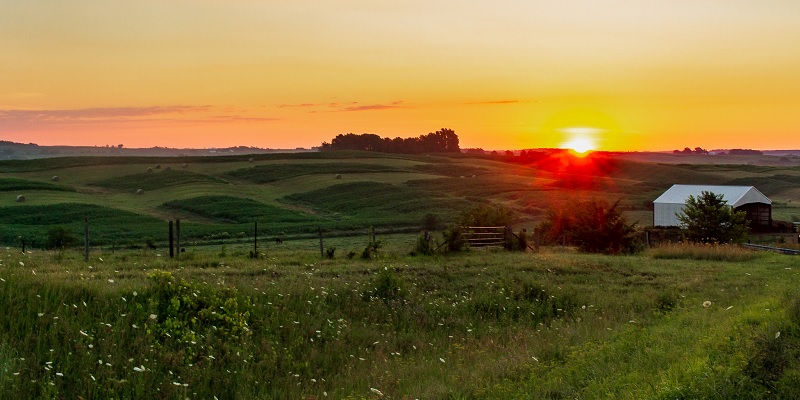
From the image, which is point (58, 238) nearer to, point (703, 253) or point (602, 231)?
point (602, 231)

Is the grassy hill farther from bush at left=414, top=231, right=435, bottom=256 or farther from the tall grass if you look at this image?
the tall grass

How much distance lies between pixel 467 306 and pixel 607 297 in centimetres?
413

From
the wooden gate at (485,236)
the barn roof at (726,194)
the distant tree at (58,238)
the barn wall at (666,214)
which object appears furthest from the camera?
the barn wall at (666,214)

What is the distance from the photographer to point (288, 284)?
1883 cm

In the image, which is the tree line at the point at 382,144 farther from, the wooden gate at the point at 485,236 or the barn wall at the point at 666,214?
the wooden gate at the point at 485,236

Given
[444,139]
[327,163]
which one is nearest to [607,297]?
[327,163]

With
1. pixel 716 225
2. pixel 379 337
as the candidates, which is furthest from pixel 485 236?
pixel 379 337

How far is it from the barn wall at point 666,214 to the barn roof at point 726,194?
0.38m

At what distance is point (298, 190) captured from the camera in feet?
306

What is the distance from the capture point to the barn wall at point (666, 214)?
63125 mm

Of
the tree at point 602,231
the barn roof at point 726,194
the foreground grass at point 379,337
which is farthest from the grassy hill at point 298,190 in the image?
the foreground grass at point 379,337

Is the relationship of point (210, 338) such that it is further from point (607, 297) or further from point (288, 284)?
point (607, 297)

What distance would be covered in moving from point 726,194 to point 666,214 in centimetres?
546

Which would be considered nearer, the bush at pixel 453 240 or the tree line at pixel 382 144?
the bush at pixel 453 240
